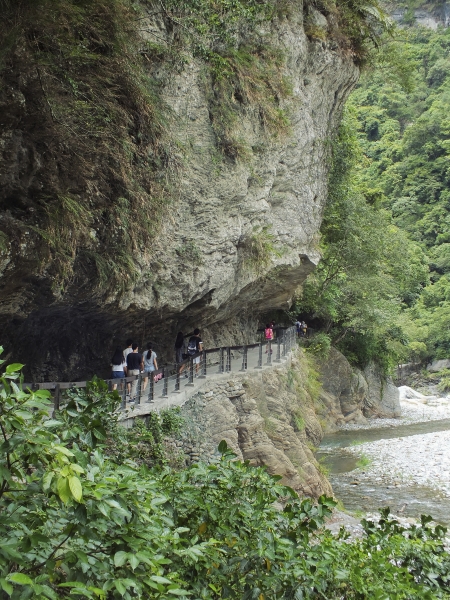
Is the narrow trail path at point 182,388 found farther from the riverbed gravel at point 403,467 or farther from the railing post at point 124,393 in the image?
the riverbed gravel at point 403,467

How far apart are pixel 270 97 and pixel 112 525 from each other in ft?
41.7

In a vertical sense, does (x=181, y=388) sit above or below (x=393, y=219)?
below

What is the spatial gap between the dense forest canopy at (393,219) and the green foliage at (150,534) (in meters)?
17.9

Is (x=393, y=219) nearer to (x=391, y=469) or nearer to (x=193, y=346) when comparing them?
(x=391, y=469)

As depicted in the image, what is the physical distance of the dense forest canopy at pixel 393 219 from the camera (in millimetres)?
23844

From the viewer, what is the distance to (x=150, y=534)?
3.22 metres

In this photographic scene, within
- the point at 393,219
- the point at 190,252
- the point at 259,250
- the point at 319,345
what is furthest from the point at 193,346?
the point at 393,219

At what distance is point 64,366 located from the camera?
12484 millimetres

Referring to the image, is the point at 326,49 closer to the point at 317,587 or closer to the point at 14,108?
the point at 14,108

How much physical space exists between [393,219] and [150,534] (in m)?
64.9

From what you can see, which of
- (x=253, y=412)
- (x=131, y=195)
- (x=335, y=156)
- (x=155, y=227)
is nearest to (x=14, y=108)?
(x=131, y=195)

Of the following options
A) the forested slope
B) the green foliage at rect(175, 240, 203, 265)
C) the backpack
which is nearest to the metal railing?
the backpack

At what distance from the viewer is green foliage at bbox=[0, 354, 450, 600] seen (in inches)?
112

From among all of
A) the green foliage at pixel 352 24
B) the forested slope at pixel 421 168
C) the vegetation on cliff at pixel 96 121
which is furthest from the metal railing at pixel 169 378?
the forested slope at pixel 421 168
